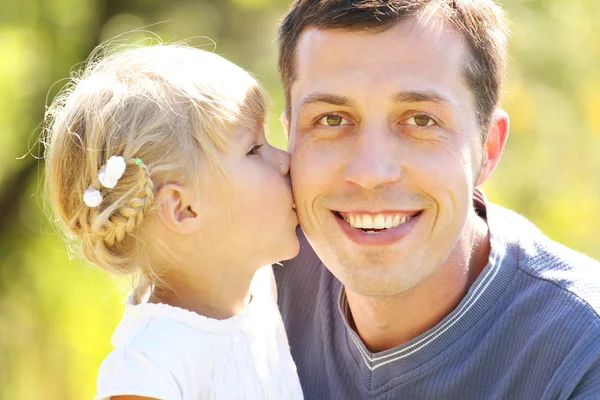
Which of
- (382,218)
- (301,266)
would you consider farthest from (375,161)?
(301,266)

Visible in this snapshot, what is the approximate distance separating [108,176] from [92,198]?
71 mm

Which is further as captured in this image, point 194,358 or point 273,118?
point 273,118

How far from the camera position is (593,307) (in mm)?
2400

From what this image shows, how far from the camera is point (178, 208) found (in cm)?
238

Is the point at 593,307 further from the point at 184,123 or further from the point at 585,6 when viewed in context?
the point at 585,6

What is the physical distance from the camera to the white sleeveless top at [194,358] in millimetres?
2176

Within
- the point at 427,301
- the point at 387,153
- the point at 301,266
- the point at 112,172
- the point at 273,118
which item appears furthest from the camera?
the point at 273,118

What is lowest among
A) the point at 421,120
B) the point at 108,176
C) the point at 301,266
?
the point at 301,266

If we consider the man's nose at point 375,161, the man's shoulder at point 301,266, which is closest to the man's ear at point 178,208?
the man's nose at point 375,161

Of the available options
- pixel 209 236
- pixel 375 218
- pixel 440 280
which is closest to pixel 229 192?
pixel 209 236

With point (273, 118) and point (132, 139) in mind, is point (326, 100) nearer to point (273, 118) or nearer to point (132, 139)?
point (132, 139)

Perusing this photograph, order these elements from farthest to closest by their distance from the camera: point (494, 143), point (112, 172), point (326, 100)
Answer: point (494, 143), point (326, 100), point (112, 172)

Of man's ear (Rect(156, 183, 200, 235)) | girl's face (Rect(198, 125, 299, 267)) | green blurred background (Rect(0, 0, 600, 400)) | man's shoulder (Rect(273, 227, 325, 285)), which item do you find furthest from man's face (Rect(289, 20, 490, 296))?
green blurred background (Rect(0, 0, 600, 400))

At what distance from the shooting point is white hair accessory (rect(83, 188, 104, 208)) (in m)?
2.28
